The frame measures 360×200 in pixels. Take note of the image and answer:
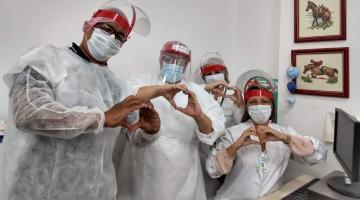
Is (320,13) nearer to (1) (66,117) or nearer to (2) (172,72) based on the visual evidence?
(2) (172,72)

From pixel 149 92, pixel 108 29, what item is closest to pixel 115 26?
pixel 108 29

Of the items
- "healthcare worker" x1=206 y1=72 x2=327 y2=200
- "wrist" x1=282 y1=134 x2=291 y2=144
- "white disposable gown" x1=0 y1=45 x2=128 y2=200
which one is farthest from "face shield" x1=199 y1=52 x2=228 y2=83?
"white disposable gown" x1=0 y1=45 x2=128 y2=200

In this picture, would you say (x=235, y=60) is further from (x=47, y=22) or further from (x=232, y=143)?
(x=47, y=22)

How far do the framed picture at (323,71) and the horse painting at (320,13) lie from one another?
0.55ft

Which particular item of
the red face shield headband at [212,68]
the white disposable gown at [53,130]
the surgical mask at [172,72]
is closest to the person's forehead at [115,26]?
the white disposable gown at [53,130]

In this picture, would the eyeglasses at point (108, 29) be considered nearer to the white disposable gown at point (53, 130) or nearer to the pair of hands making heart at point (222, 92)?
the white disposable gown at point (53, 130)

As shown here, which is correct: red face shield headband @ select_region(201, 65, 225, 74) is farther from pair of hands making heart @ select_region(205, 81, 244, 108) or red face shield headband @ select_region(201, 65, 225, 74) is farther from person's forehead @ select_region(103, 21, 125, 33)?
person's forehead @ select_region(103, 21, 125, 33)

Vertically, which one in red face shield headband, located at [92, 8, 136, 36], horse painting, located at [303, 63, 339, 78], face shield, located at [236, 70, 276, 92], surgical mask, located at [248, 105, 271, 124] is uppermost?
red face shield headband, located at [92, 8, 136, 36]

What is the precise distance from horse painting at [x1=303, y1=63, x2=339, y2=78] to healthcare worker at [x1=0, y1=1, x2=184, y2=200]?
123 cm

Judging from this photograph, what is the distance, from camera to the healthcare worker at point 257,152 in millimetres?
1460

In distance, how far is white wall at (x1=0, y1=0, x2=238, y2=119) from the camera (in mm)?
1362

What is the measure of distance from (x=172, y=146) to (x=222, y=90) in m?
0.61

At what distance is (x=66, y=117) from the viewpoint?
86 centimetres

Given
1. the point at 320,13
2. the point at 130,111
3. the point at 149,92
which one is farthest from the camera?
the point at 320,13
